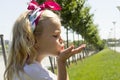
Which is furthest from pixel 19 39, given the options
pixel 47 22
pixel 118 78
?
pixel 118 78

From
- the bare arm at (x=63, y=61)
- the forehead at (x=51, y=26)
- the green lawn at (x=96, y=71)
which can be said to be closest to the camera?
the bare arm at (x=63, y=61)

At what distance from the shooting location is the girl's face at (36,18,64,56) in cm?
192

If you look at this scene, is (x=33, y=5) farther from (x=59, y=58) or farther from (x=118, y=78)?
(x=118, y=78)

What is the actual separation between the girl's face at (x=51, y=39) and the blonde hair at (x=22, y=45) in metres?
0.03

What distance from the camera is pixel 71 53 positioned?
188 centimetres

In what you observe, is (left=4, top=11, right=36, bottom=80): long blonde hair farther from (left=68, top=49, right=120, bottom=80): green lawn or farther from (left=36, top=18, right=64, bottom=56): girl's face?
(left=68, top=49, right=120, bottom=80): green lawn

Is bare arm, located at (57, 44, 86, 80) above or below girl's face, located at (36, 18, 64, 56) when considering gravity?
below

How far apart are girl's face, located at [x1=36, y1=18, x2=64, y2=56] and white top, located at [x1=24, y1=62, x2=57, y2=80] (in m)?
0.09

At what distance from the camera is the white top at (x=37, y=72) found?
1.88 m

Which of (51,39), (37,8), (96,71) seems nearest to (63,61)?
(51,39)

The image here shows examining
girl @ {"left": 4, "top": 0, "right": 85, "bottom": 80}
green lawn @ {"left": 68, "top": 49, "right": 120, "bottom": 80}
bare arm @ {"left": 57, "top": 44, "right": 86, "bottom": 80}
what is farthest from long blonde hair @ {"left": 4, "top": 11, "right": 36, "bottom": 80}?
green lawn @ {"left": 68, "top": 49, "right": 120, "bottom": 80}

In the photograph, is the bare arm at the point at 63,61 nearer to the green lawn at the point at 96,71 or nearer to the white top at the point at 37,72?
the white top at the point at 37,72

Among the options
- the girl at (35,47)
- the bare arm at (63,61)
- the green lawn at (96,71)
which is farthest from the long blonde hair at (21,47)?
the green lawn at (96,71)

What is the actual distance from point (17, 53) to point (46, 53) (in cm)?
15
